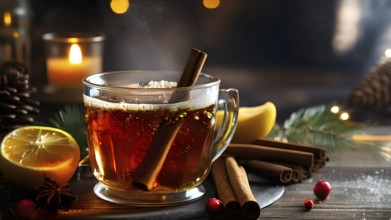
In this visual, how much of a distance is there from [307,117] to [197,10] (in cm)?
89

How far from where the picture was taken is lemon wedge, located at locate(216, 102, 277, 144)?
4.47 feet

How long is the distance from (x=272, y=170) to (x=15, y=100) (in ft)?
1.91

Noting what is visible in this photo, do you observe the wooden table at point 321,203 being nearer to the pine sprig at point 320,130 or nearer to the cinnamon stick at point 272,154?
the cinnamon stick at point 272,154

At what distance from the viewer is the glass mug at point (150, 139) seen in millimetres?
1005

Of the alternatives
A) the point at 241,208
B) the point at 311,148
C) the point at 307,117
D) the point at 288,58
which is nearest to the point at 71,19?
the point at 288,58

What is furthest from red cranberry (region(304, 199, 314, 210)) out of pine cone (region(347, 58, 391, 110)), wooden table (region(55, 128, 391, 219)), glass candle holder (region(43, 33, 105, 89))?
pine cone (region(347, 58, 391, 110))

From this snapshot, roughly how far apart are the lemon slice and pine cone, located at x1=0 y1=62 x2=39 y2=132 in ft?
0.75

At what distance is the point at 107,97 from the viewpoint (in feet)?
3.35

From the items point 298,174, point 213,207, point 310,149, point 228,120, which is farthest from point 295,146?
point 213,207

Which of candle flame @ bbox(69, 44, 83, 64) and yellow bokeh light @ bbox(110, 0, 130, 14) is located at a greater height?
yellow bokeh light @ bbox(110, 0, 130, 14)

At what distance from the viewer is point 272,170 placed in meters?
1.20

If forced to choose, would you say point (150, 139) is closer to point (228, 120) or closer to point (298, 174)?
point (228, 120)

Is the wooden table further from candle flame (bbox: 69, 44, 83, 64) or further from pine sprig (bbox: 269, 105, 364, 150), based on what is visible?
candle flame (bbox: 69, 44, 83, 64)

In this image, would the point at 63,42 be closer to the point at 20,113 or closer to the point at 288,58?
the point at 20,113
